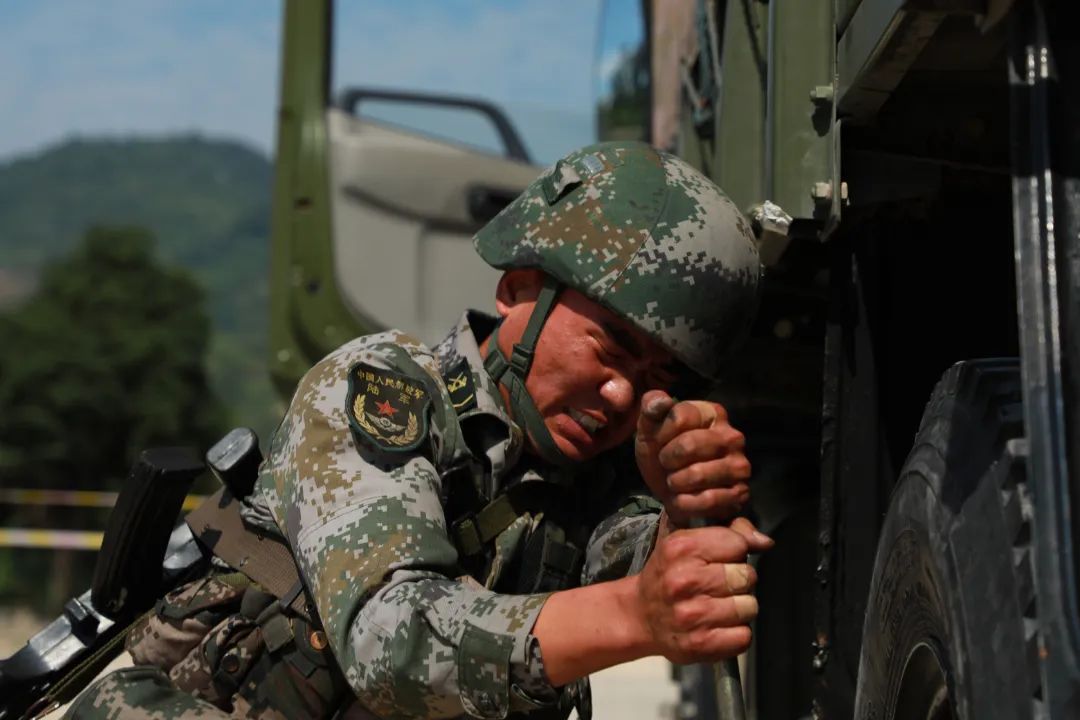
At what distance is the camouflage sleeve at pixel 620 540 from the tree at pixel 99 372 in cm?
711

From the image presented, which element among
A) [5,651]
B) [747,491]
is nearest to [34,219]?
[5,651]

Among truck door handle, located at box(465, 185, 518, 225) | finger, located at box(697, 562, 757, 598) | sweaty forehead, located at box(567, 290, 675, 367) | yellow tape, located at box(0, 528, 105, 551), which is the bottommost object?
yellow tape, located at box(0, 528, 105, 551)

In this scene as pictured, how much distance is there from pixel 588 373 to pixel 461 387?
19 cm

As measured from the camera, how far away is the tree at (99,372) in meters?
9.16

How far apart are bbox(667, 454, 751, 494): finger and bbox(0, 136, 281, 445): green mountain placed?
6938cm

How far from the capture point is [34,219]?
10088 centimetres

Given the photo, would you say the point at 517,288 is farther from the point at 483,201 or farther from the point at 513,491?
the point at 483,201

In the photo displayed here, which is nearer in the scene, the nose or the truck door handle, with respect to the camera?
the nose

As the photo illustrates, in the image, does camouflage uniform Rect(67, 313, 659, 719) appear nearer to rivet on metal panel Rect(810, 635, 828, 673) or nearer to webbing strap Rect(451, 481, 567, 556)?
webbing strap Rect(451, 481, 567, 556)

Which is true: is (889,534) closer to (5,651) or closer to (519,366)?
(519,366)

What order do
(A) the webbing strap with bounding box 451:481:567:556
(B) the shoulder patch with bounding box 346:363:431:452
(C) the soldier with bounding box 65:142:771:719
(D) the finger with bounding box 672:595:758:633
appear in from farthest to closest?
(A) the webbing strap with bounding box 451:481:567:556 < (B) the shoulder patch with bounding box 346:363:431:452 < (C) the soldier with bounding box 65:142:771:719 < (D) the finger with bounding box 672:595:758:633

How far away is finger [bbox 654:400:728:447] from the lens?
1.67 meters

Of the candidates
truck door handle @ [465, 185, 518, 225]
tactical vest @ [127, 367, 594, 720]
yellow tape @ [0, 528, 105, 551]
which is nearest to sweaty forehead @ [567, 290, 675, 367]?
tactical vest @ [127, 367, 594, 720]

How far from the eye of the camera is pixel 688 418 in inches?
65.9
